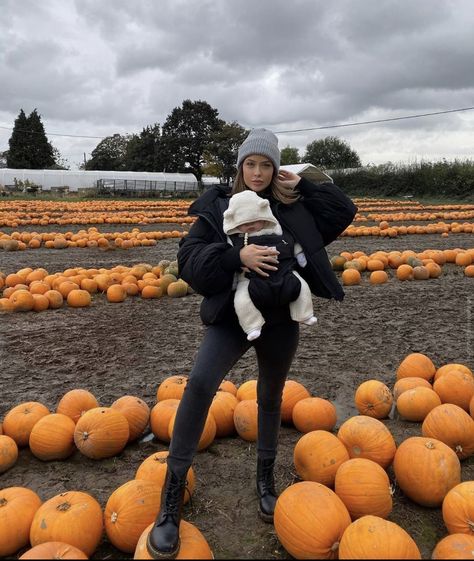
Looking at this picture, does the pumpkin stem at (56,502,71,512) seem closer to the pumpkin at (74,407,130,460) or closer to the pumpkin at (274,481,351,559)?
the pumpkin at (74,407,130,460)

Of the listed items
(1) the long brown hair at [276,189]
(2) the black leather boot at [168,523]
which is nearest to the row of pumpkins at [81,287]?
(1) the long brown hair at [276,189]

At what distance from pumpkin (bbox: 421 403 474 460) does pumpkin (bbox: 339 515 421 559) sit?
118cm

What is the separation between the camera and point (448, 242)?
12.9 m

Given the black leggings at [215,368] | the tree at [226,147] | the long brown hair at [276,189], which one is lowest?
the black leggings at [215,368]

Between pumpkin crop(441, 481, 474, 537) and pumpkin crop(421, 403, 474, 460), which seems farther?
pumpkin crop(421, 403, 474, 460)

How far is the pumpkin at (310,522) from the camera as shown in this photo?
215 cm

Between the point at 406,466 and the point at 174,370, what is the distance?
2.44 meters

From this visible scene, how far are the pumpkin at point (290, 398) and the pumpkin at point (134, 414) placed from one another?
0.96 m

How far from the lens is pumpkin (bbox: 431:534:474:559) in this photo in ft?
6.42

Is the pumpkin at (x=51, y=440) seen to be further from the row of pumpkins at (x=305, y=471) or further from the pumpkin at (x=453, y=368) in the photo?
the pumpkin at (x=453, y=368)

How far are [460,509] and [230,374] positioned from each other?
244 cm

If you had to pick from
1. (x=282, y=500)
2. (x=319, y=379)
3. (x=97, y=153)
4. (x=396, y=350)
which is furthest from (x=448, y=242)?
(x=97, y=153)

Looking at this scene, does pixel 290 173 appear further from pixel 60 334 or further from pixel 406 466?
pixel 60 334

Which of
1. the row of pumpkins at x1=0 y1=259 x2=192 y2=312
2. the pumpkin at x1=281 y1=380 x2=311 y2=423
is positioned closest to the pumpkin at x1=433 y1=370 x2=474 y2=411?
the pumpkin at x1=281 y1=380 x2=311 y2=423
